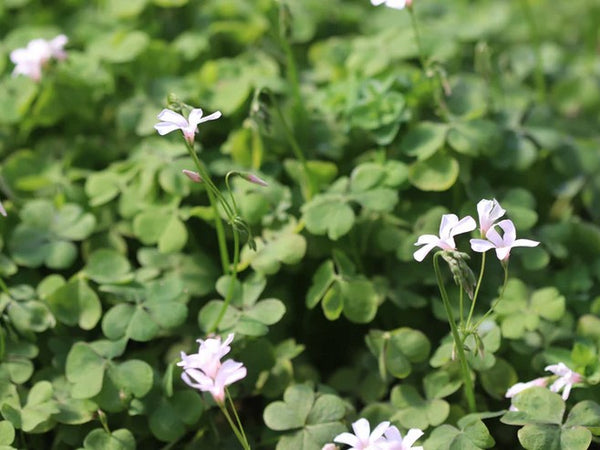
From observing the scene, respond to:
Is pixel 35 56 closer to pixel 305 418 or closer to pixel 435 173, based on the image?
pixel 435 173

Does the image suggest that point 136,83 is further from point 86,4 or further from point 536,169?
point 536,169

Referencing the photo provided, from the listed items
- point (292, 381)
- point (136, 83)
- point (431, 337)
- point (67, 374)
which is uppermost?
point (136, 83)

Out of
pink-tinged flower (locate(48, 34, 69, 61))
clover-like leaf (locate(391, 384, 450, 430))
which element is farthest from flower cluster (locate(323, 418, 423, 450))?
pink-tinged flower (locate(48, 34, 69, 61))

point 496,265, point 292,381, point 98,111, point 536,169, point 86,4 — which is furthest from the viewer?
point 86,4

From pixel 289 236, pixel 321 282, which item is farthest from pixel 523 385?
pixel 289 236

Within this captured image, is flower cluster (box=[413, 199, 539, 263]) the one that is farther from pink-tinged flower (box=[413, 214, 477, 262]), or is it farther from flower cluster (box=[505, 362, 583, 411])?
flower cluster (box=[505, 362, 583, 411])

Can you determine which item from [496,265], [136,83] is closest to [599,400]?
[496,265]

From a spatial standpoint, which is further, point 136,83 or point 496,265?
point 136,83

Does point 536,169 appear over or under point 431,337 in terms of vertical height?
over
